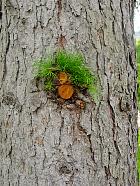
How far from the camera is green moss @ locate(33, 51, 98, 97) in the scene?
163cm

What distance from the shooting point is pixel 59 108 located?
166 cm

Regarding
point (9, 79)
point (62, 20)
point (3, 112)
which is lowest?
point (3, 112)

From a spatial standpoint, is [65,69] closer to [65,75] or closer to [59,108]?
[65,75]

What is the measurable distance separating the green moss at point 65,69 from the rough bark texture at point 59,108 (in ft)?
0.13

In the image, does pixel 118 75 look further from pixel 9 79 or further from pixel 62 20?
pixel 9 79

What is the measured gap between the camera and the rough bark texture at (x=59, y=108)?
1670 mm

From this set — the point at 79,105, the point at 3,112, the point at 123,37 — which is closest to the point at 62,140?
the point at 79,105

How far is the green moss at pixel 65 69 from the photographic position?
1.63 m

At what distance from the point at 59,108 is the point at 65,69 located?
164mm

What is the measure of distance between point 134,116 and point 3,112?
0.60m

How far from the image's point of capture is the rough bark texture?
5.48ft

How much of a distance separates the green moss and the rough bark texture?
4 centimetres

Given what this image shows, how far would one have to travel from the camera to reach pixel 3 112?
1754 mm

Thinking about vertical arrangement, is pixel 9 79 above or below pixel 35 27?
below
